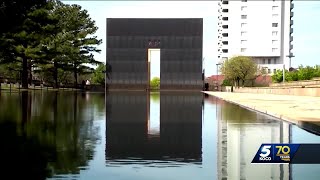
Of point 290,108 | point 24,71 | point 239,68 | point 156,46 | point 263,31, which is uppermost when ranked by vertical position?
point 263,31

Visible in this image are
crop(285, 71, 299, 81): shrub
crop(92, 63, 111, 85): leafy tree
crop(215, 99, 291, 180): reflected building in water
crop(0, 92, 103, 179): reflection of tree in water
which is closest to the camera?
crop(215, 99, 291, 180): reflected building in water

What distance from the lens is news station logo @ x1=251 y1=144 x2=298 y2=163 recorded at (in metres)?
5.70

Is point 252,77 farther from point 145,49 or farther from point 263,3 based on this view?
point 263,3

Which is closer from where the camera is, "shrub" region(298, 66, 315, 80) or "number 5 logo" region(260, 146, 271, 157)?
"number 5 logo" region(260, 146, 271, 157)

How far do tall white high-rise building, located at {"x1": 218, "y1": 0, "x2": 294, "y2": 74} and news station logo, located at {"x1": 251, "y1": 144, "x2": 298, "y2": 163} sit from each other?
126 m

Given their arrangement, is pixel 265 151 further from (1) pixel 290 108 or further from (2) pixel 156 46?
(2) pixel 156 46

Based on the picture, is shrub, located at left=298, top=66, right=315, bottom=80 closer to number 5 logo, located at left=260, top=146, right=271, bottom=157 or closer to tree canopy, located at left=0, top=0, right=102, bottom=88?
tree canopy, located at left=0, top=0, right=102, bottom=88

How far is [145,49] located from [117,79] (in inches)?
325

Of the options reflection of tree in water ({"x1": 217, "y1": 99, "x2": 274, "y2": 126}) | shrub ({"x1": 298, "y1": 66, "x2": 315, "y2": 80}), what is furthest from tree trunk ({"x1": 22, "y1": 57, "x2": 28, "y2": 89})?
shrub ({"x1": 298, "y1": 66, "x2": 315, "y2": 80})

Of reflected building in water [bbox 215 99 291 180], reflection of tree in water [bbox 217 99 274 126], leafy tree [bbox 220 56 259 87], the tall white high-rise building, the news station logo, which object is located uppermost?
the tall white high-rise building

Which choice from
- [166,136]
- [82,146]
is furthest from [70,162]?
[166,136]

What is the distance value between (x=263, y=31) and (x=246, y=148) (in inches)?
4918

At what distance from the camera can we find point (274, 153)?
5.70 meters

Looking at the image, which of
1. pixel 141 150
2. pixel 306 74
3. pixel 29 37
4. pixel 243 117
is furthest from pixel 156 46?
pixel 141 150
